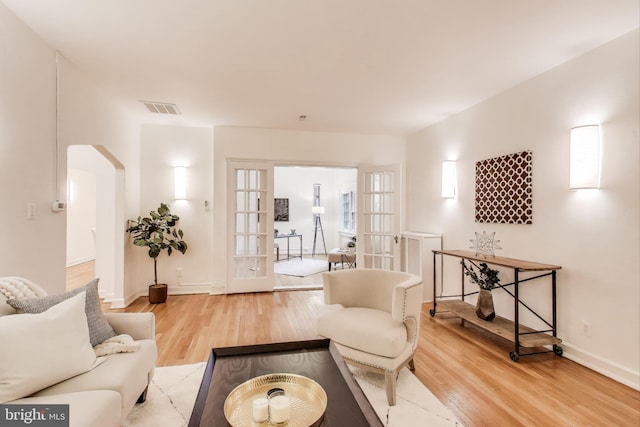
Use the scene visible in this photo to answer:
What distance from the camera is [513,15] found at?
2.18 metres

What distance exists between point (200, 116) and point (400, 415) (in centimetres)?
420

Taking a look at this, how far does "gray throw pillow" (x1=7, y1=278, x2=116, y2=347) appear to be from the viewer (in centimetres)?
162

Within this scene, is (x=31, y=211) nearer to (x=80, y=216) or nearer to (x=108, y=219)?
(x=108, y=219)

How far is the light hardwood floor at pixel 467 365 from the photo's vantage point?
2.03m

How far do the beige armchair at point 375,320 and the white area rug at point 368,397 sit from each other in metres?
0.12

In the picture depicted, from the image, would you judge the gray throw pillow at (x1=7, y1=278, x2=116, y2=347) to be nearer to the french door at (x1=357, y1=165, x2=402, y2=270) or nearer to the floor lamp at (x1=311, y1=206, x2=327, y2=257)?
the french door at (x1=357, y1=165, x2=402, y2=270)

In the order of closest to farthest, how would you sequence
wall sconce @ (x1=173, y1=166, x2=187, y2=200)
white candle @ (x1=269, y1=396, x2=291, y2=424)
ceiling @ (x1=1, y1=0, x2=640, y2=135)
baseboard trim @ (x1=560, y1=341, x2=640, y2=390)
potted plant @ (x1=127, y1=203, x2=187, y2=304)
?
white candle @ (x1=269, y1=396, x2=291, y2=424), ceiling @ (x1=1, y1=0, x2=640, y2=135), baseboard trim @ (x1=560, y1=341, x2=640, y2=390), potted plant @ (x1=127, y1=203, x2=187, y2=304), wall sconce @ (x1=173, y1=166, x2=187, y2=200)

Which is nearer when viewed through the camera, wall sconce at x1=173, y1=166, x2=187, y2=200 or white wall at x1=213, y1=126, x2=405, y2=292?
wall sconce at x1=173, y1=166, x2=187, y2=200

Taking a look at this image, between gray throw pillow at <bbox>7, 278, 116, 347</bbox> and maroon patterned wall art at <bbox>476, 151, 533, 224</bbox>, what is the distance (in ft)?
12.1

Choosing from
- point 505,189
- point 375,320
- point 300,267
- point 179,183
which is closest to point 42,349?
point 375,320

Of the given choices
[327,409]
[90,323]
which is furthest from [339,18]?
[90,323]

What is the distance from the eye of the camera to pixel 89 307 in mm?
1900

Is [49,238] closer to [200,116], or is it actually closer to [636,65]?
[200,116]

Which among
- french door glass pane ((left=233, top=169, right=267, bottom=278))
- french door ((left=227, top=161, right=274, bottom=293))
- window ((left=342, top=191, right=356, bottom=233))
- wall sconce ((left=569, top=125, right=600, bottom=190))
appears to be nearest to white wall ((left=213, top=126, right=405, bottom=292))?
french door ((left=227, top=161, right=274, bottom=293))
